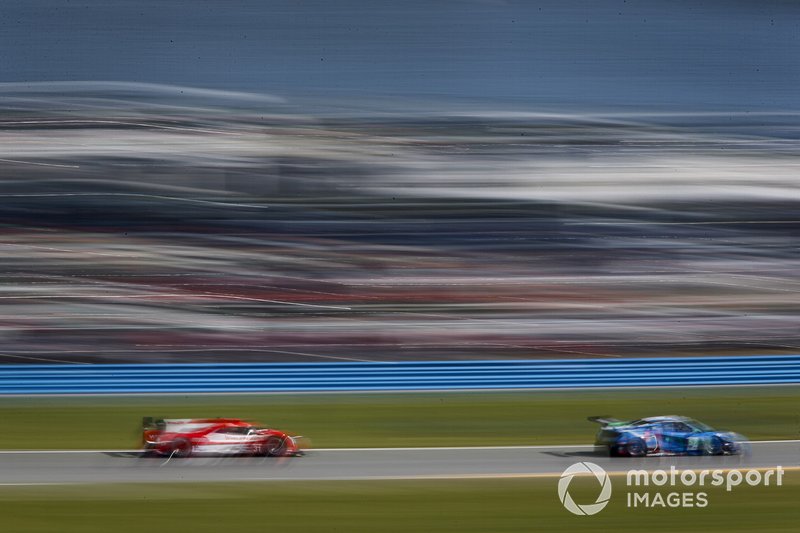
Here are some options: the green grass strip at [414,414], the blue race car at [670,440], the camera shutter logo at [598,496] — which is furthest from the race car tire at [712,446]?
the green grass strip at [414,414]

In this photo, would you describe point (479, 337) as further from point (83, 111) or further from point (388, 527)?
point (83, 111)

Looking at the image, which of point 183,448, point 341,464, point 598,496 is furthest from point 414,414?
point 598,496

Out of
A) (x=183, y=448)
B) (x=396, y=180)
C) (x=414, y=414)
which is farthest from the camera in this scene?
(x=396, y=180)

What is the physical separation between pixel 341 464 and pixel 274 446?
0.41 meters

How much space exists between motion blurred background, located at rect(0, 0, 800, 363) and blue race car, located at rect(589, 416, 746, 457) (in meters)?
1.87

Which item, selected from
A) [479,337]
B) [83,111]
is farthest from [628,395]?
[83,111]

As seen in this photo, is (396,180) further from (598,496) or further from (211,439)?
(598,496)

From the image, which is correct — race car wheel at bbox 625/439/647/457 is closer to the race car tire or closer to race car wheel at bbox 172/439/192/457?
the race car tire

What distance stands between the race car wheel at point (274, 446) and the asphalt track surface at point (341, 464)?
49 millimetres

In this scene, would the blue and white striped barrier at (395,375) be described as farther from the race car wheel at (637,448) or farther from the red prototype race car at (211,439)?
the race car wheel at (637,448)

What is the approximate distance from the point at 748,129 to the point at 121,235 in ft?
19.1

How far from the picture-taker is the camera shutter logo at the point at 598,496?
12.6 ft

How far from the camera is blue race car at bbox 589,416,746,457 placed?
4578 mm

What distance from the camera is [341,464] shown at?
15.1ft
